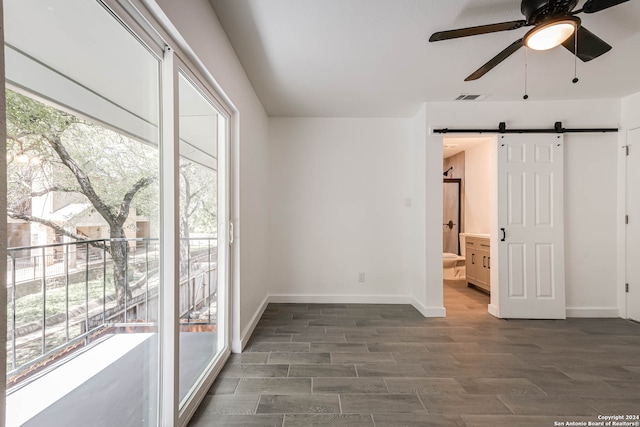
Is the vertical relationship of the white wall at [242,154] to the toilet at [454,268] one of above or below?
above

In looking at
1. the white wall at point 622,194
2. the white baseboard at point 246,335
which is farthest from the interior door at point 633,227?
the white baseboard at point 246,335

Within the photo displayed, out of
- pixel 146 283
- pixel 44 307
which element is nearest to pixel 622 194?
pixel 146 283

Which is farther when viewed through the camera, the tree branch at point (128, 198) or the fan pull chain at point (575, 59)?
the fan pull chain at point (575, 59)

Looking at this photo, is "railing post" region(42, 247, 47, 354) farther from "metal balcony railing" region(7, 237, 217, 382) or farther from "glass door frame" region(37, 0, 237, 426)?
"glass door frame" region(37, 0, 237, 426)

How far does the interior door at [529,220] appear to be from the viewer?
3.28m

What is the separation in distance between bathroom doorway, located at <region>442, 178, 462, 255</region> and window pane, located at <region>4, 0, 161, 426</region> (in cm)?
557

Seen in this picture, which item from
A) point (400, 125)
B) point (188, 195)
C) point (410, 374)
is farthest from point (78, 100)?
point (400, 125)

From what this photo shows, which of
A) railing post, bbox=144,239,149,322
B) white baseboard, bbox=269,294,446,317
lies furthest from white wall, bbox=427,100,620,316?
railing post, bbox=144,239,149,322

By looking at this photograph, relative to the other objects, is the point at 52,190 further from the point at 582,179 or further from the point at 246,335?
the point at 582,179

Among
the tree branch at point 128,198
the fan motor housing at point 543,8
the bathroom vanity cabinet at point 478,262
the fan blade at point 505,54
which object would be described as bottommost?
the bathroom vanity cabinet at point 478,262

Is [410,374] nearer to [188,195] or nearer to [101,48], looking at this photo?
[188,195]

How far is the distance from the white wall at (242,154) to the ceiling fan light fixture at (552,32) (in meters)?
1.99

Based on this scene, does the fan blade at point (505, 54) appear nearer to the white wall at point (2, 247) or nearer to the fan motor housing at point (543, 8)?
the fan motor housing at point (543, 8)

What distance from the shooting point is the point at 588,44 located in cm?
181
